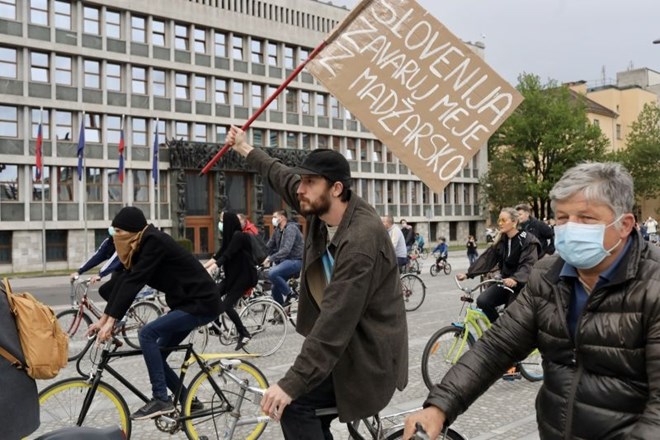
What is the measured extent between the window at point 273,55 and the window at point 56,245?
788 inches

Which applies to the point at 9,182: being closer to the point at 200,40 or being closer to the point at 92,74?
the point at 92,74

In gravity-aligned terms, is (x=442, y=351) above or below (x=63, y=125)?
below

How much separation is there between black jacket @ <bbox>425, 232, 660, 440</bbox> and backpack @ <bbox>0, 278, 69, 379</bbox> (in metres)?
1.88

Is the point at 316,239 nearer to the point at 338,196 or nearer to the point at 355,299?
the point at 338,196

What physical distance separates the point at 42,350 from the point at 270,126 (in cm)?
4625

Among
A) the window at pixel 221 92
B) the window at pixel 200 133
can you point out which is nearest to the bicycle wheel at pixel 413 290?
the window at pixel 200 133

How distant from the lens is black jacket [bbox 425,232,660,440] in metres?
2.15

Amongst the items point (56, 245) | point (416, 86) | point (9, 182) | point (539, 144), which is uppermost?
point (539, 144)

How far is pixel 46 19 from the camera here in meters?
38.4

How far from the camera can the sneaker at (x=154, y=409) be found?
5.00m

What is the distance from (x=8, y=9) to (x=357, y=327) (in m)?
39.9

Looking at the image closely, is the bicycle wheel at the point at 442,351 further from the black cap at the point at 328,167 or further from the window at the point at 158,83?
the window at the point at 158,83

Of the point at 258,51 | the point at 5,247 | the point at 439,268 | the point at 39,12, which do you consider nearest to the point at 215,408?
the point at 439,268

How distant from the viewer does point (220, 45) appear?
47281 millimetres
